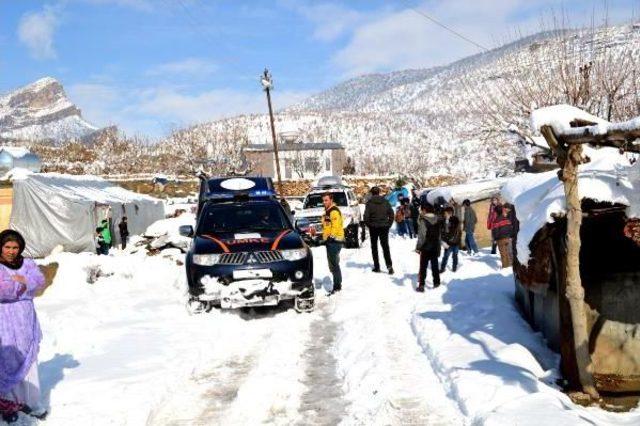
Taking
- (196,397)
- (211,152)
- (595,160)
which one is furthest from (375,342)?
(211,152)

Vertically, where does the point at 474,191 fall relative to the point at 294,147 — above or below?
below

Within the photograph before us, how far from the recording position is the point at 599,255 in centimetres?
583

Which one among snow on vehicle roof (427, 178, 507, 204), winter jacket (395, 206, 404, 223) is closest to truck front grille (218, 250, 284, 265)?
winter jacket (395, 206, 404, 223)

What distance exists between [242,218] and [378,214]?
3.10 meters

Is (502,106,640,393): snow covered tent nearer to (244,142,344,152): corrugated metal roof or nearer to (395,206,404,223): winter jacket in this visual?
(395,206,404,223): winter jacket

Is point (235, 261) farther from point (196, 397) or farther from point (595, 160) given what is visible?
point (595, 160)

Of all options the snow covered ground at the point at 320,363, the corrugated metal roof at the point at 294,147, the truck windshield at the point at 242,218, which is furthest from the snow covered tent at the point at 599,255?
the corrugated metal roof at the point at 294,147

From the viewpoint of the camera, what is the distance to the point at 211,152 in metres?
84.8

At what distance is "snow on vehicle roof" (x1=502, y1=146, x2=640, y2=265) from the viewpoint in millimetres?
5227

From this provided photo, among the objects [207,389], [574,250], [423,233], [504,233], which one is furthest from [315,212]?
[574,250]

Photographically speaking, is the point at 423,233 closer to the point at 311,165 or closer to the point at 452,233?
the point at 452,233

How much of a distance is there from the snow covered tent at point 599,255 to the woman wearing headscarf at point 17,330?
4.65 metres

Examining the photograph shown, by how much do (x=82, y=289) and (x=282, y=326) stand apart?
25.2 feet

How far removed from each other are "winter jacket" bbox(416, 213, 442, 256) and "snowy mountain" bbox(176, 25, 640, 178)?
2.22 m
